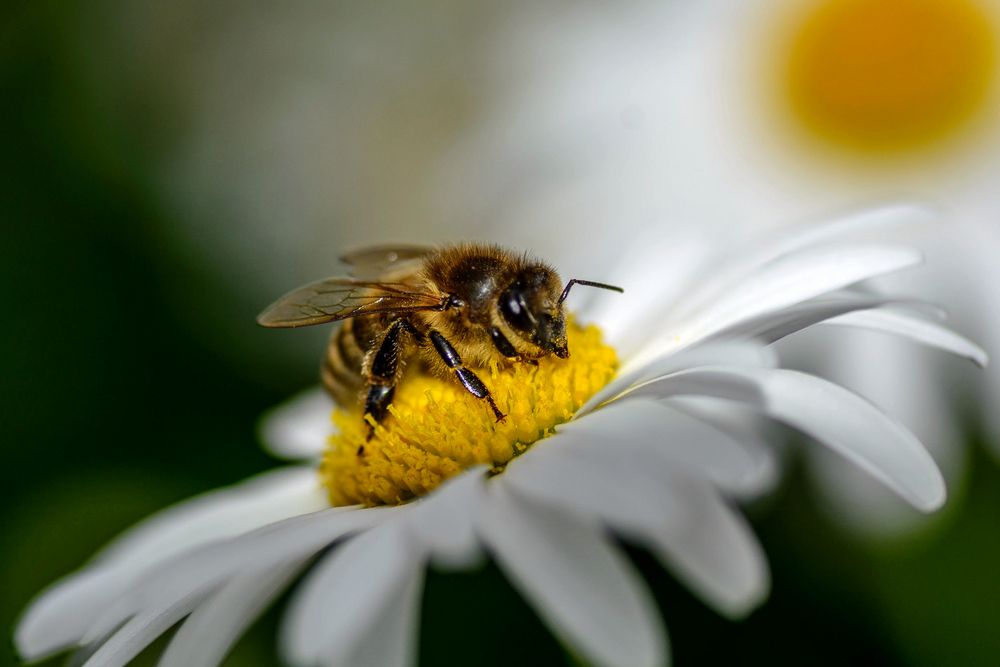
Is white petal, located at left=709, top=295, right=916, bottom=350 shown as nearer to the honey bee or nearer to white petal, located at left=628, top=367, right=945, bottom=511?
white petal, located at left=628, top=367, right=945, bottom=511

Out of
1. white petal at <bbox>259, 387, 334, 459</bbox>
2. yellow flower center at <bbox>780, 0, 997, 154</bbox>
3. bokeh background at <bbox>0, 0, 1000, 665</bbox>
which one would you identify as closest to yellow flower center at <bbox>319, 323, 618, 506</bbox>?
white petal at <bbox>259, 387, 334, 459</bbox>

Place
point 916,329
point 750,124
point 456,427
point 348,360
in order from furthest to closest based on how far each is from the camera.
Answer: point 750,124
point 348,360
point 456,427
point 916,329

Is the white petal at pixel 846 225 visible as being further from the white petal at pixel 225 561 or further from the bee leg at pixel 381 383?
the white petal at pixel 225 561

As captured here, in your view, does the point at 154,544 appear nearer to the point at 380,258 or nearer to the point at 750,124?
the point at 380,258

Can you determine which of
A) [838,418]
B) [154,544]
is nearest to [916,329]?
[838,418]

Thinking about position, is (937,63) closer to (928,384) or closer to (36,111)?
(928,384)

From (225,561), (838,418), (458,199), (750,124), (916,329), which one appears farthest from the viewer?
(458,199)
